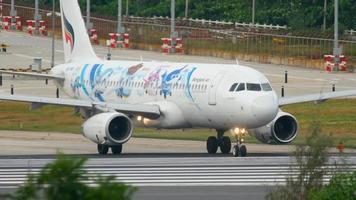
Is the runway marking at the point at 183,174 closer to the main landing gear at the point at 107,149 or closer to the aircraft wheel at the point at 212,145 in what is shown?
the aircraft wheel at the point at 212,145

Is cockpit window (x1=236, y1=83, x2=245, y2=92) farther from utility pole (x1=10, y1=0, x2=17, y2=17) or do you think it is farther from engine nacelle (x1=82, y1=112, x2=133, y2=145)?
utility pole (x1=10, y1=0, x2=17, y2=17)

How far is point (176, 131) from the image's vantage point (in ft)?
176

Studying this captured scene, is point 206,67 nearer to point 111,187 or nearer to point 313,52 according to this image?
point 111,187

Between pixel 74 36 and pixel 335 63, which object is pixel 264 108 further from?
pixel 335 63

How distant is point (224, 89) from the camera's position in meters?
40.6

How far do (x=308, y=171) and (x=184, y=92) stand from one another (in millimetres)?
18589

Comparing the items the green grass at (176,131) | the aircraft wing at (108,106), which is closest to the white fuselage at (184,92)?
the aircraft wing at (108,106)

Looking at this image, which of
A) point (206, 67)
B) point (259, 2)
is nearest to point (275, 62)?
point (259, 2)

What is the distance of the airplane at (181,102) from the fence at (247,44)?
41.9 m

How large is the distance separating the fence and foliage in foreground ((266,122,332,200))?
6182 cm

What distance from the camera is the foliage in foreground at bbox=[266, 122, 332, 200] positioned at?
75.7ft

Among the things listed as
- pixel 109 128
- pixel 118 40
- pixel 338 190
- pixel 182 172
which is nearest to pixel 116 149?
pixel 109 128

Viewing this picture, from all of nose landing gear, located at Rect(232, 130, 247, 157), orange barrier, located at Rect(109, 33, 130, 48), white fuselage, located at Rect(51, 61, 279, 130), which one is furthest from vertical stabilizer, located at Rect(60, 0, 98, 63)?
orange barrier, located at Rect(109, 33, 130, 48)

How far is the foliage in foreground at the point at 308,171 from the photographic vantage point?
23.1 m
